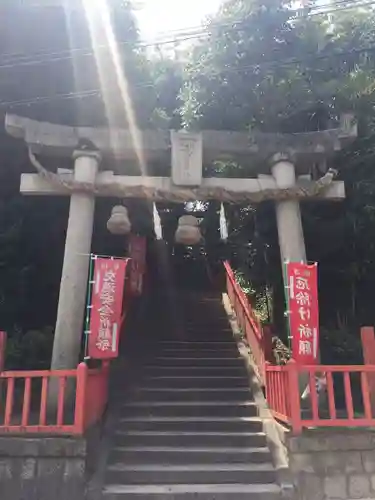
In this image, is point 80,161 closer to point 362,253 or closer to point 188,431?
point 188,431

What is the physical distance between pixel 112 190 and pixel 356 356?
513 cm

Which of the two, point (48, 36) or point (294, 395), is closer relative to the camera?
point (294, 395)

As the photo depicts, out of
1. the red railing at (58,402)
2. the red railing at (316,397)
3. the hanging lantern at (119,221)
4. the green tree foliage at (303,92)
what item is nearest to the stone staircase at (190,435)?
the red railing at (58,402)

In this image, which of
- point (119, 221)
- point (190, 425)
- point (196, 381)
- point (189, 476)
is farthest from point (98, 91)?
point (189, 476)

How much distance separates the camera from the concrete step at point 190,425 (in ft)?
25.2

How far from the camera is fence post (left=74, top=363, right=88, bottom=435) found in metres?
6.28

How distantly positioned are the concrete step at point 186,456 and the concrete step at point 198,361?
274 cm

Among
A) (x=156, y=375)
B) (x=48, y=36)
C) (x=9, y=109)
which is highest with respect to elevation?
(x=48, y=36)

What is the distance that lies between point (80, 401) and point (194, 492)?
1793 mm

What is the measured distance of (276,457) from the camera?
6.88 meters

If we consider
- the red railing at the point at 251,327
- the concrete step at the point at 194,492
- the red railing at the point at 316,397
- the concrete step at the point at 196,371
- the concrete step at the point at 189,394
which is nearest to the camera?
the concrete step at the point at 194,492

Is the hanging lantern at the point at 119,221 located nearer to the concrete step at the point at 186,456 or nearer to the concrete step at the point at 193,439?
the concrete step at the point at 193,439

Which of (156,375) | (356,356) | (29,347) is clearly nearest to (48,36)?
(29,347)

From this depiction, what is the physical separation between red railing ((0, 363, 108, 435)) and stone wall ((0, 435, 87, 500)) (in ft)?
0.52
